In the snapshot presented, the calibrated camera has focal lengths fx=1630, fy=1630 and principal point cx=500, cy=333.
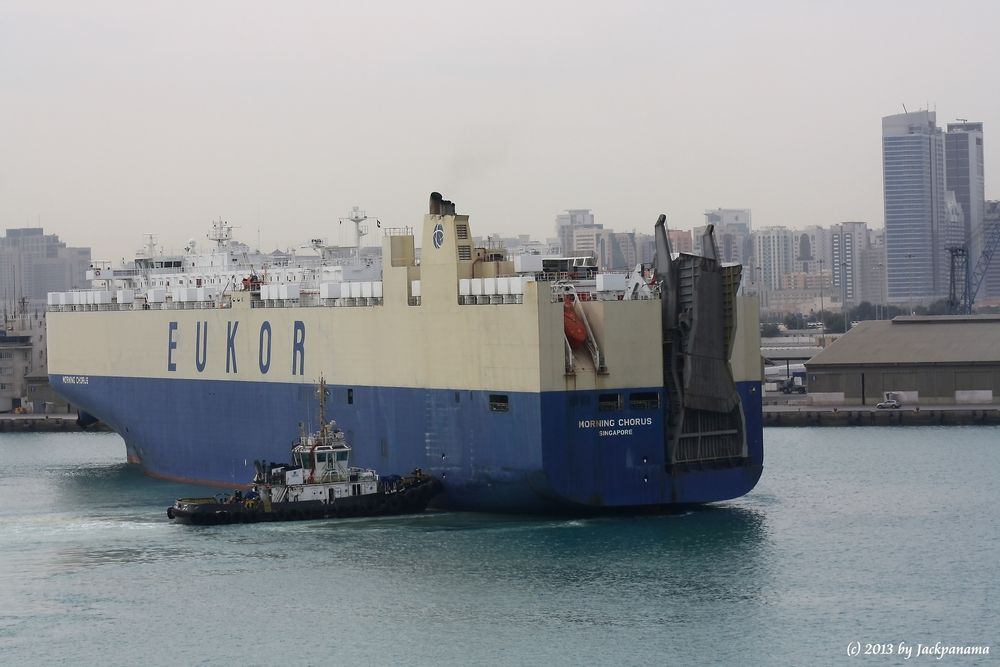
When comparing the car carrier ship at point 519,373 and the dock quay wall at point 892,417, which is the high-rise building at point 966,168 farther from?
the car carrier ship at point 519,373

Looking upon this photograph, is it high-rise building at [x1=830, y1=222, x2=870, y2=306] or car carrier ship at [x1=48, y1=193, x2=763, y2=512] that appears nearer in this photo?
car carrier ship at [x1=48, y1=193, x2=763, y2=512]

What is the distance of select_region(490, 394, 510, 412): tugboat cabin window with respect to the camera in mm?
28016

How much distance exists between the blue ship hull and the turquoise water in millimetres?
506

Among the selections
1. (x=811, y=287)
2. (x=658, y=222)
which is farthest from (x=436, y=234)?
(x=811, y=287)

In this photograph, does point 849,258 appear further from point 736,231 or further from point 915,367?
point 915,367

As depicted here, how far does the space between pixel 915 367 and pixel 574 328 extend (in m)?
28.9

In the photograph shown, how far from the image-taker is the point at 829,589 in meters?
22.9

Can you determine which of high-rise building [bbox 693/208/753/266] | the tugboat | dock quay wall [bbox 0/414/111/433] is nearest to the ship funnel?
the tugboat

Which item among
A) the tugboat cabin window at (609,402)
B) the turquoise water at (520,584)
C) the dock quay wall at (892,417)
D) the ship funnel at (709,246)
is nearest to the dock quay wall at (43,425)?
the turquoise water at (520,584)

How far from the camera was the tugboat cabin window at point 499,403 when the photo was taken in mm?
28016

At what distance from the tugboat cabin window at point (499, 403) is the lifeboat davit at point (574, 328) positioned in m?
1.50

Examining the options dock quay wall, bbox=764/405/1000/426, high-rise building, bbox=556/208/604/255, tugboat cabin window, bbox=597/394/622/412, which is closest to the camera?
tugboat cabin window, bbox=597/394/622/412

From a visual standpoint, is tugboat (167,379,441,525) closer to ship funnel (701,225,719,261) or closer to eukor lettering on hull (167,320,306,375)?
eukor lettering on hull (167,320,306,375)

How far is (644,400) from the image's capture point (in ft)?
91.7
